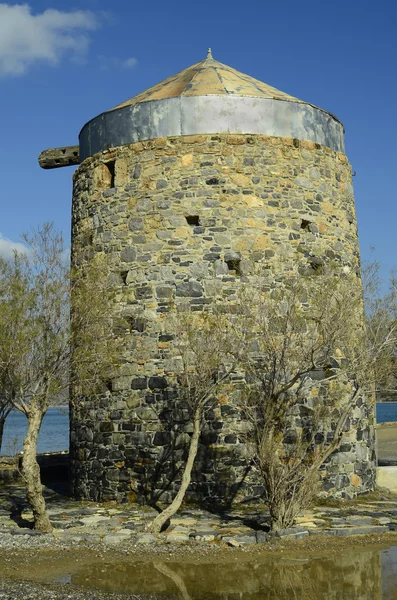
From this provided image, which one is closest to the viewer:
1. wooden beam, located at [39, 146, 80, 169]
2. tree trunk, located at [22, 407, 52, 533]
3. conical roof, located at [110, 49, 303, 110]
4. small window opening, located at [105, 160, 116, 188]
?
tree trunk, located at [22, 407, 52, 533]

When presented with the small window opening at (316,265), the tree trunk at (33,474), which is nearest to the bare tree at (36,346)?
the tree trunk at (33,474)

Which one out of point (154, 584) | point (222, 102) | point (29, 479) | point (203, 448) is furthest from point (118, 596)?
point (222, 102)

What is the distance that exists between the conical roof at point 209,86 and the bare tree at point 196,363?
152 inches

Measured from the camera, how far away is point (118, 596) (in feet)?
21.8

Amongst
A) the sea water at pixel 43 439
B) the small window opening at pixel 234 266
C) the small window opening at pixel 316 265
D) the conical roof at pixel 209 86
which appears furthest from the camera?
the sea water at pixel 43 439

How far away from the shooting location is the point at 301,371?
9.46m

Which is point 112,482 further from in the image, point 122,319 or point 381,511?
point 381,511

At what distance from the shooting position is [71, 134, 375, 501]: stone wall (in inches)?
440

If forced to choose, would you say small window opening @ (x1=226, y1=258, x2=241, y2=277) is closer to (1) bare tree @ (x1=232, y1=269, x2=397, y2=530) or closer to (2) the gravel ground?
(1) bare tree @ (x1=232, y1=269, x2=397, y2=530)

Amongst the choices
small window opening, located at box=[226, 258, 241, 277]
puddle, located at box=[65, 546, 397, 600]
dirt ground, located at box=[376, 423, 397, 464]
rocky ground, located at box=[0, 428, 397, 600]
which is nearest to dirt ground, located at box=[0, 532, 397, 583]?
rocky ground, located at box=[0, 428, 397, 600]

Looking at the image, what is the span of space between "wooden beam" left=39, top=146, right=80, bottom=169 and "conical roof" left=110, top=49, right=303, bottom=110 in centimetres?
176

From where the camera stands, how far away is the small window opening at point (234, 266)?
37.5 ft

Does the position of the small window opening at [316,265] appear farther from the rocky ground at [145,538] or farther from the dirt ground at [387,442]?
the dirt ground at [387,442]

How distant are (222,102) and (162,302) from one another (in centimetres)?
347
